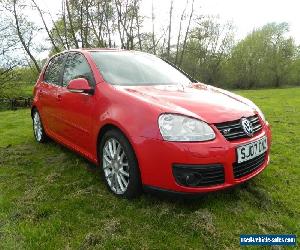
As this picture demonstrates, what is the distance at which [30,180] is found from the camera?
15.7ft

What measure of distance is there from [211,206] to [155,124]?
3.41 ft

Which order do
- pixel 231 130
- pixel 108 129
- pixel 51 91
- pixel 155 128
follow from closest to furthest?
pixel 155 128 → pixel 231 130 → pixel 108 129 → pixel 51 91

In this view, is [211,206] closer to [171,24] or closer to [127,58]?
[127,58]

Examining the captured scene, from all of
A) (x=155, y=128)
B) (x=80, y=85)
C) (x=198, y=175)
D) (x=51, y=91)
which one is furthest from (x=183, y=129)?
(x=51, y=91)

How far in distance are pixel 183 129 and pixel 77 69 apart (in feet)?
7.37

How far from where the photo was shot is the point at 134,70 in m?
4.82

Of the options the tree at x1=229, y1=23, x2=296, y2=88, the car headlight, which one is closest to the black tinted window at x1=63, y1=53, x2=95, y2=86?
the car headlight

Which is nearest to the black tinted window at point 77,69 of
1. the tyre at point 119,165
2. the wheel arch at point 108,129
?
the wheel arch at point 108,129

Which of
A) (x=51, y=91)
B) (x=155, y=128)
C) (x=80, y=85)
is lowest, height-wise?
(x=155, y=128)

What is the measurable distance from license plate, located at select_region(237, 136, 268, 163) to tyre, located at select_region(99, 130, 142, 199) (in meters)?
1.01

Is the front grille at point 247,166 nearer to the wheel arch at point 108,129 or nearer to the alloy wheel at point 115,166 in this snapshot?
the wheel arch at point 108,129

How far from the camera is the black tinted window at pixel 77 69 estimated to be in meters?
4.68

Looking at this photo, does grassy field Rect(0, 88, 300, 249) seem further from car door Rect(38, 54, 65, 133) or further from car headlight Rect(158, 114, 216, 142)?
car door Rect(38, 54, 65, 133)

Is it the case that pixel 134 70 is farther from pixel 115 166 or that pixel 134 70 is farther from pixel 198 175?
pixel 198 175
